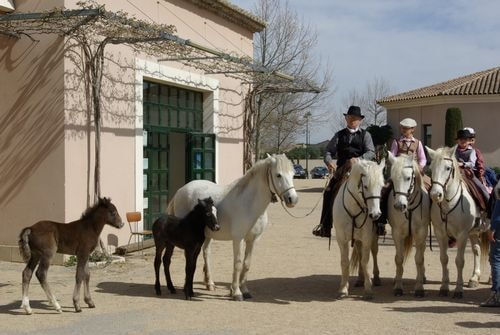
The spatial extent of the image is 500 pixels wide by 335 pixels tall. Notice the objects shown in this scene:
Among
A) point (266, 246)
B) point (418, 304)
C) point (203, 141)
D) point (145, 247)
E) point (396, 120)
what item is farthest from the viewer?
point (396, 120)

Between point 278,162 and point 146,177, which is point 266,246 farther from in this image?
point 278,162

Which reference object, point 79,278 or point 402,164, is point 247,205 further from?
point 79,278

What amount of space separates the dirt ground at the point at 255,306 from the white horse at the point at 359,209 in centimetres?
51

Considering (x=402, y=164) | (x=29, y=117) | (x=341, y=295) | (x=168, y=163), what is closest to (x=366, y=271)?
(x=341, y=295)

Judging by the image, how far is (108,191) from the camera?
11133mm

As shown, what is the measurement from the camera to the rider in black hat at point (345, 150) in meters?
Result: 8.38

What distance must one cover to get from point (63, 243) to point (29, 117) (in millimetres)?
4004

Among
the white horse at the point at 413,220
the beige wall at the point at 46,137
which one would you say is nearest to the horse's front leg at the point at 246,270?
the white horse at the point at 413,220

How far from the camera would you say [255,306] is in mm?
7355

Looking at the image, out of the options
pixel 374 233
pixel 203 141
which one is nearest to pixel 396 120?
pixel 203 141

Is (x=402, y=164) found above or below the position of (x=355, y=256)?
above

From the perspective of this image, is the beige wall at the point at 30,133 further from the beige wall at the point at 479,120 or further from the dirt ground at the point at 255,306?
the beige wall at the point at 479,120

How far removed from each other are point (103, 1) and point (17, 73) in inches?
78.2

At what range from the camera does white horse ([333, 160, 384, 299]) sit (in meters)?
7.22
